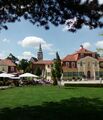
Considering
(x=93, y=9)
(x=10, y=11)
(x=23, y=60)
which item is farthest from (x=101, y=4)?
(x=23, y=60)

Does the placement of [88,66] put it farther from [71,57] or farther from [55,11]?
[55,11]

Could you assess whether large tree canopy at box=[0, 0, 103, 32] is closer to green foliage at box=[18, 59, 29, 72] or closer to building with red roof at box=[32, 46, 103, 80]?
building with red roof at box=[32, 46, 103, 80]

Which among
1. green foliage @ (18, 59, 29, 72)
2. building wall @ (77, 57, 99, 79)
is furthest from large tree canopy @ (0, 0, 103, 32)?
green foliage @ (18, 59, 29, 72)

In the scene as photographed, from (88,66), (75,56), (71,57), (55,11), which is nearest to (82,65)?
(88,66)

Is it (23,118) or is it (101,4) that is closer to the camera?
(101,4)

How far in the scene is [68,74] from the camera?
4114 inches

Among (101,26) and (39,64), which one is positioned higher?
(39,64)

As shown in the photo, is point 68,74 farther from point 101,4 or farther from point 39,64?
point 101,4

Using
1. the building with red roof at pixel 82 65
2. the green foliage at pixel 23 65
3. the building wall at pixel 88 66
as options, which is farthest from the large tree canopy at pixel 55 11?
the green foliage at pixel 23 65

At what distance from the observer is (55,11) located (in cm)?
1505

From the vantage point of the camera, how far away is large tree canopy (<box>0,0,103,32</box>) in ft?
47.8

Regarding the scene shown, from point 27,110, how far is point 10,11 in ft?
17.8

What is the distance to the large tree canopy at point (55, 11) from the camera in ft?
47.8

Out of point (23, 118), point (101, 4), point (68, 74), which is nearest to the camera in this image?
point (101, 4)
